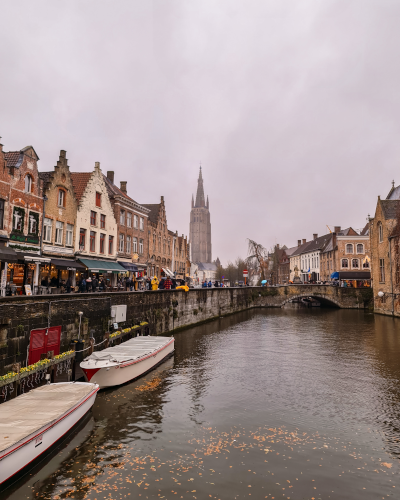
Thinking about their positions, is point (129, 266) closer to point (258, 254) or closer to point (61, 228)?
point (61, 228)

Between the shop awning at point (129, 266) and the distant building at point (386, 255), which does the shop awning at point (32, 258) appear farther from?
the distant building at point (386, 255)

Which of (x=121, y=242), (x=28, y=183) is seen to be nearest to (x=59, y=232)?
(x=28, y=183)

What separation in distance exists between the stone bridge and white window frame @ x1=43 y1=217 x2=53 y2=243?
36531 mm

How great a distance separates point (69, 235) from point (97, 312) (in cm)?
1261

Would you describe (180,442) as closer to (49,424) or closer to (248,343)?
(49,424)

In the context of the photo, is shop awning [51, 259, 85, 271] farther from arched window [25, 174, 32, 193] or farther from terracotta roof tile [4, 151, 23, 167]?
terracotta roof tile [4, 151, 23, 167]

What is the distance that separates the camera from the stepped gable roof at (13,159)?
22156mm

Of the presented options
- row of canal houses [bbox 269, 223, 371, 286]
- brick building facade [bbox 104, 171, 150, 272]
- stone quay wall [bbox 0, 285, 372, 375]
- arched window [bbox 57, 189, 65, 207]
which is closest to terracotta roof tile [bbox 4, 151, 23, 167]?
arched window [bbox 57, 189, 65, 207]

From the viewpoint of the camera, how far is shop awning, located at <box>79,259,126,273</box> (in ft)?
95.0

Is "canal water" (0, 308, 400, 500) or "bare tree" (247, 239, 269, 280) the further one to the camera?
"bare tree" (247, 239, 269, 280)

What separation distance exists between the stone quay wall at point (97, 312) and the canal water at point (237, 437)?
11.7ft

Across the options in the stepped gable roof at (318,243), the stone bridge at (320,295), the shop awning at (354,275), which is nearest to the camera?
the stone bridge at (320,295)

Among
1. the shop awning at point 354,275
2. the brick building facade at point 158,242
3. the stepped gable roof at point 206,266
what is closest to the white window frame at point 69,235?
the brick building facade at point 158,242

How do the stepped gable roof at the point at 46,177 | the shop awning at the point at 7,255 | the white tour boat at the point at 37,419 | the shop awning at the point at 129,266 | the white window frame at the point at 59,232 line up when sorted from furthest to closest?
the shop awning at the point at 129,266, the white window frame at the point at 59,232, the stepped gable roof at the point at 46,177, the shop awning at the point at 7,255, the white tour boat at the point at 37,419
